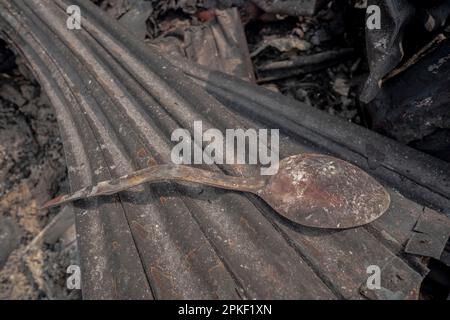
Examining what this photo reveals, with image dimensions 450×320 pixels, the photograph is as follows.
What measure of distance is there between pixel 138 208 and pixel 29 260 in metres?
1.17

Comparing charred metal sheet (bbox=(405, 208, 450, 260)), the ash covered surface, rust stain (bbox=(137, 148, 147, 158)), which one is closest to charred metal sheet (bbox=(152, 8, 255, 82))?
rust stain (bbox=(137, 148, 147, 158))

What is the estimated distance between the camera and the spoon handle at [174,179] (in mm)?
1401

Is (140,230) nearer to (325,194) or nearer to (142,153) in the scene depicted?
(142,153)

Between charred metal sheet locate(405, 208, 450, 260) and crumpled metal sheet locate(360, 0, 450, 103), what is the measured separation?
59cm

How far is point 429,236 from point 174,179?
3.38ft

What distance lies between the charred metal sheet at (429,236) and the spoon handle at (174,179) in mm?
611

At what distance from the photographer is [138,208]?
57.1 inches
